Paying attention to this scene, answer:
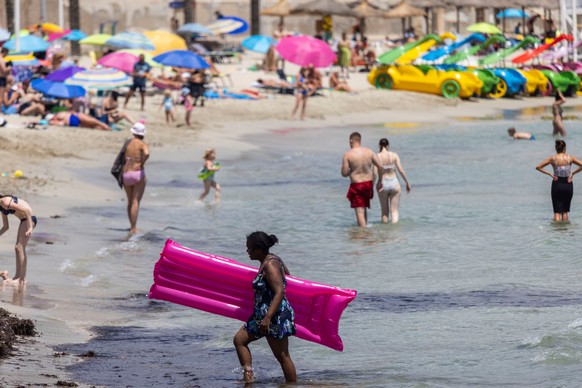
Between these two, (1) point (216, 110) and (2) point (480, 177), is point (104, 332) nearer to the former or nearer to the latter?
(2) point (480, 177)

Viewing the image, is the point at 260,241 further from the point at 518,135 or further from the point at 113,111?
the point at 518,135

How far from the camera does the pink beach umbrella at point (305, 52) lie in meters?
32.8

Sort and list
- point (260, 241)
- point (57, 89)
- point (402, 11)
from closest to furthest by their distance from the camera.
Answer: point (260, 241) → point (57, 89) → point (402, 11)

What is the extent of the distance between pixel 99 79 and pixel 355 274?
12.8 m

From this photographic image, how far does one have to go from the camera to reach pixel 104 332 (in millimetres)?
10648

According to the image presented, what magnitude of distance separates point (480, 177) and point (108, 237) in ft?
30.1

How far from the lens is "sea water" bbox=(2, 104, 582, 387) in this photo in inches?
380

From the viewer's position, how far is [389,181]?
53.9 feet

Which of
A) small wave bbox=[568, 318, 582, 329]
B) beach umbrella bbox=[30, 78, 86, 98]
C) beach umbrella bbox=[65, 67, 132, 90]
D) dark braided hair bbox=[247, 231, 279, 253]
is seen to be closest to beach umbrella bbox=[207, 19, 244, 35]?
beach umbrella bbox=[65, 67, 132, 90]

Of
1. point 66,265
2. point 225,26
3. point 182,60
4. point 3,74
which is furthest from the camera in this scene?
point 225,26

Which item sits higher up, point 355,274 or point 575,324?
point 575,324

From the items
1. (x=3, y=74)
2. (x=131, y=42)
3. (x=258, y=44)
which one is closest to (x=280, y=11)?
(x=258, y=44)

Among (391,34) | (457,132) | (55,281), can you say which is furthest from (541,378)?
(391,34)

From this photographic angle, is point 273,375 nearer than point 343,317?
Yes
